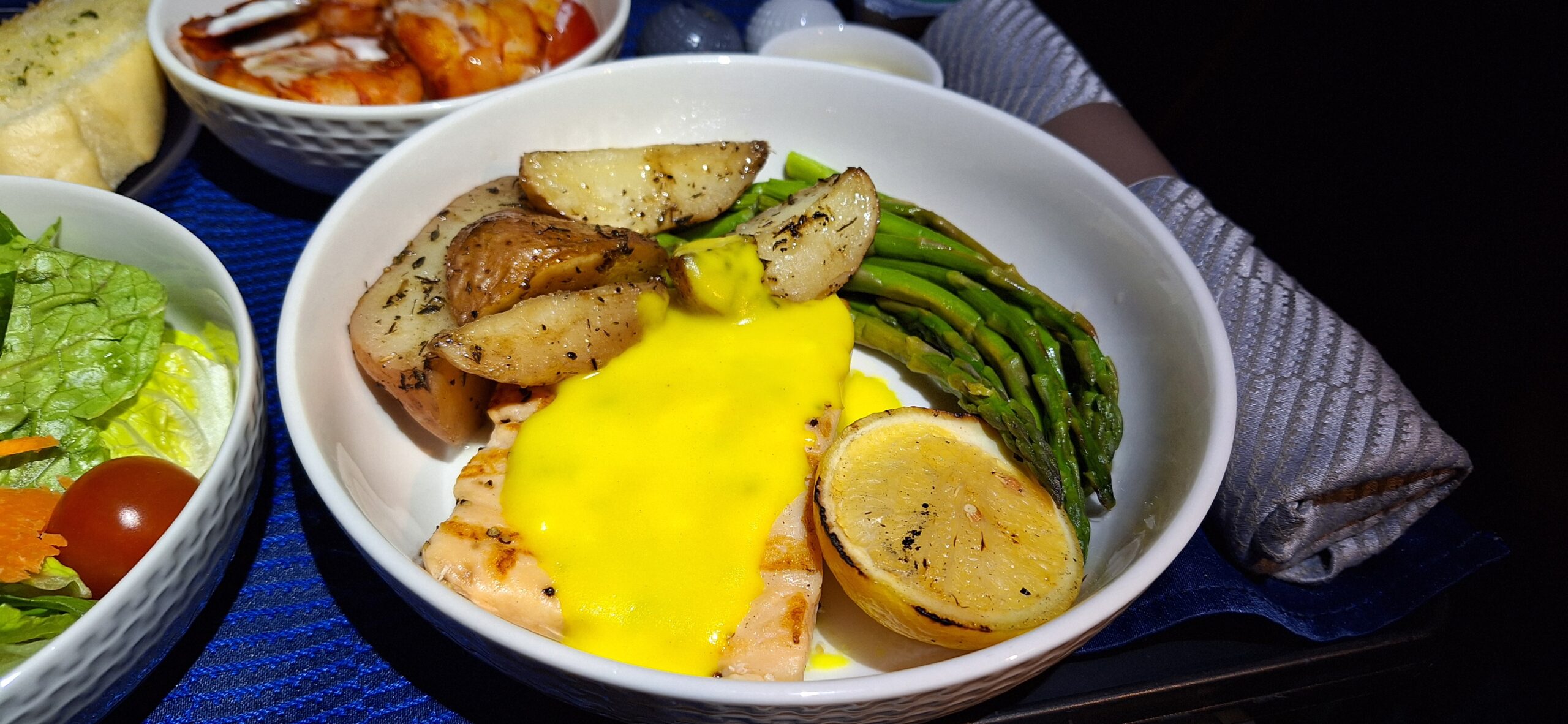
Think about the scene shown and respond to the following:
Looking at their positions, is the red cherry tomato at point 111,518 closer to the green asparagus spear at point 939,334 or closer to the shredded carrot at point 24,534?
the shredded carrot at point 24,534

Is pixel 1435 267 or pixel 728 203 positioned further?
pixel 1435 267

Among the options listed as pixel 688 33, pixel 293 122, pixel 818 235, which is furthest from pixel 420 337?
pixel 688 33

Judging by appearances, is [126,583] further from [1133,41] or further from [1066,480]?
[1133,41]

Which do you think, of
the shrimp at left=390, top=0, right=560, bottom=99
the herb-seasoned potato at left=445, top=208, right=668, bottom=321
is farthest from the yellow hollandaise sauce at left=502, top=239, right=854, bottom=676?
the shrimp at left=390, top=0, right=560, bottom=99

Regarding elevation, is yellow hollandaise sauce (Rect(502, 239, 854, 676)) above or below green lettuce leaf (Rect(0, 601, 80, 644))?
above

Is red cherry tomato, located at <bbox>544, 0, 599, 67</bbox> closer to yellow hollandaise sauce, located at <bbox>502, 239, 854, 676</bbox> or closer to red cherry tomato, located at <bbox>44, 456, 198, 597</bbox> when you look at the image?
yellow hollandaise sauce, located at <bbox>502, 239, 854, 676</bbox>

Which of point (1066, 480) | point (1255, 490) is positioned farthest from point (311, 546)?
point (1255, 490)

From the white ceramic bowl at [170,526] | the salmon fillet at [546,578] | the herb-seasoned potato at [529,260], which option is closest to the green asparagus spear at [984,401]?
the salmon fillet at [546,578]
